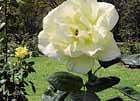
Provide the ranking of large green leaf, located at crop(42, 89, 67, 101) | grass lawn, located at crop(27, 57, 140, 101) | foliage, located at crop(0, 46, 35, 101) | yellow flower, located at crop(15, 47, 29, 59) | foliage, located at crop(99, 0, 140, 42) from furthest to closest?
foliage, located at crop(99, 0, 140, 42)
grass lawn, located at crop(27, 57, 140, 101)
yellow flower, located at crop(15, 47, 29, 59)
foliage, located at crop(0, 46, 35, 101)
large green leaf, located at crop(42, 89, 67, 101)

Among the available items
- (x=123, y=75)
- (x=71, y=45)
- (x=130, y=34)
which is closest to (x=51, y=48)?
(x=71, y=45)

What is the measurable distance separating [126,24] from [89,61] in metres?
21.5

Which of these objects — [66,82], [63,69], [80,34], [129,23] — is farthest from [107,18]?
[129,23]

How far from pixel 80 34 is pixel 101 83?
15 centimetres

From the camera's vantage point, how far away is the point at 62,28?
0.96 m

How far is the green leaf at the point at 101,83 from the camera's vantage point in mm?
1029

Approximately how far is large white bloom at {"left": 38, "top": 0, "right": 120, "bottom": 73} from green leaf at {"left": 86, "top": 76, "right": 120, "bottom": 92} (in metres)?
0.09

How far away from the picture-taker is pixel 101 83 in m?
1.04

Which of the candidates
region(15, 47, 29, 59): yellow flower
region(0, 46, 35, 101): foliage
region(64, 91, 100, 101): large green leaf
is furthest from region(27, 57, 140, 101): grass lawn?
region(64, 91, 100, 101): large green leaf

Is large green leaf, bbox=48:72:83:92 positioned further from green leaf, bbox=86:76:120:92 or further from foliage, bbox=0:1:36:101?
foliage, bbox=0:1:36:101

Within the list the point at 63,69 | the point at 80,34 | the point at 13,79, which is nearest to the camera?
the point at 80,34

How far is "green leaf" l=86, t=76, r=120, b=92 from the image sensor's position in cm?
103

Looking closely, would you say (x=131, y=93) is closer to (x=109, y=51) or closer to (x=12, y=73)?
(x=109, y=51)

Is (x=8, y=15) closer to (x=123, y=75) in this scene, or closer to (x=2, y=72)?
(x=2, y=72)
